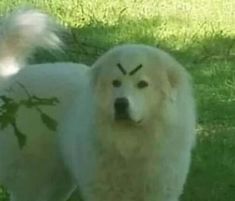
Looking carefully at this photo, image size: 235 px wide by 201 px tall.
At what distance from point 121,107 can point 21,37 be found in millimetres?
1415

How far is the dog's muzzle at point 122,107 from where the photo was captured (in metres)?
4.90

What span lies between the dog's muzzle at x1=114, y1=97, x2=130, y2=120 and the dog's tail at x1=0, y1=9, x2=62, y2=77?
4.34 feet

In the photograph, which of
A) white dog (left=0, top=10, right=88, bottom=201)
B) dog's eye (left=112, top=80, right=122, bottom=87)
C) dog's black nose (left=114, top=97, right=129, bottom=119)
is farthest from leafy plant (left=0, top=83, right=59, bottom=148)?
white dog (left=0, top=10, right=88, bottom=201)

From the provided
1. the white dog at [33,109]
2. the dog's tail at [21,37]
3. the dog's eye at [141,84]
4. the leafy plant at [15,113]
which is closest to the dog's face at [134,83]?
the dog's eye at [141,84]

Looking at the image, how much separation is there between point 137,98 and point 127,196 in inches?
25.9

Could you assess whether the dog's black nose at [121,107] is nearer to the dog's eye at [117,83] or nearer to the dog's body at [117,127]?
the dog's body at [117,127]

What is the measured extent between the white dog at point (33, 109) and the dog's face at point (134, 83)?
1.83ft

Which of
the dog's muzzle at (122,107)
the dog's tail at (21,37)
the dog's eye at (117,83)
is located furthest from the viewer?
the dog's tail at (21,37)

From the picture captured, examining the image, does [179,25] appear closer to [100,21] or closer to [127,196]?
[100,21]

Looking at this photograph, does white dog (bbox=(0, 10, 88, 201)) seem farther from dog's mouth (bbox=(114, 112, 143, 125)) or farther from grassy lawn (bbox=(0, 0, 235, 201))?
grassy lawn (bbox=(0, 0, 235, 201))

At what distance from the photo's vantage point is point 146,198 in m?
5.32

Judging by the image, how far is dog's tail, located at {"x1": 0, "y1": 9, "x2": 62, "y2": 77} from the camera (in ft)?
19.9

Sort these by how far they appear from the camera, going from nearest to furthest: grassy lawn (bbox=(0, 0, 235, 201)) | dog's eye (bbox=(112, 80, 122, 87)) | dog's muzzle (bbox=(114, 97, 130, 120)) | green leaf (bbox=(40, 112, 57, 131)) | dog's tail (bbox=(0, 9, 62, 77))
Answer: green leaf (bbox=(40, 112, 57, 131)), dog's muzzle (bbox=(114, 97, 130, 120)), dog's eye (bbox=(112, 80, 122, 87)), dog's tail (bbox=(0, 9, 62, 77)), grassy lawn (bbox=(0, 0, 235, 201))

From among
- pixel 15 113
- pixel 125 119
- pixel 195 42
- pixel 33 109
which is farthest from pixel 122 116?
pixel 195 42
